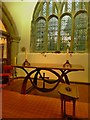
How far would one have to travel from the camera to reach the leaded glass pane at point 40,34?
6.95 metres

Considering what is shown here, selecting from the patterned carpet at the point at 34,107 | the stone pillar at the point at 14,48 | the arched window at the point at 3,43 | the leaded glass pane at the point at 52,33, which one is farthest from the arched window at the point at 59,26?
the patterned carpet at the point at 34,107

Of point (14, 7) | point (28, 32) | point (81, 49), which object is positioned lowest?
point (81, 49)

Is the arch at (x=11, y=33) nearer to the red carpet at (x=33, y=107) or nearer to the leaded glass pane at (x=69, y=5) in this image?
the leaded glass pane at (x=69, y=5)

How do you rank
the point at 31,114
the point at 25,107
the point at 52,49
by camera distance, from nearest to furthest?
the point at 31,114, the point at 25,107, the point at 52,49

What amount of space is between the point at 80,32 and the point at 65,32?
1.95ft

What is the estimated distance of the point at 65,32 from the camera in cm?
662

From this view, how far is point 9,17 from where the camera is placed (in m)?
6.91

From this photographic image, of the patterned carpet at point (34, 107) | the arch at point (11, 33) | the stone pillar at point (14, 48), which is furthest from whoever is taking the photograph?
the stone pillar at point (14, 48)

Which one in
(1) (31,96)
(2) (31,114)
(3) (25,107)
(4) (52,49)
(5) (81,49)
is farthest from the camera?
(4) (52,49)

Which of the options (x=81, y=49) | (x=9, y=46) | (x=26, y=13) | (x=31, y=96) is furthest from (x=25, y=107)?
(x=26, y=13)

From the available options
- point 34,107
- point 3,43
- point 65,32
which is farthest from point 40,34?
point 34,107

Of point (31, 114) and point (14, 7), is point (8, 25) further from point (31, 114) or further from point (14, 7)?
point (31, 114)

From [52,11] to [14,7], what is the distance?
171cm

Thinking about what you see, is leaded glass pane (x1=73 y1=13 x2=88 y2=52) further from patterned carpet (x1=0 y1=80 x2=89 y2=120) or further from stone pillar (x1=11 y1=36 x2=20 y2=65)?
patterned carpet (x1=0 y1=80 x2=89 y2=120)
